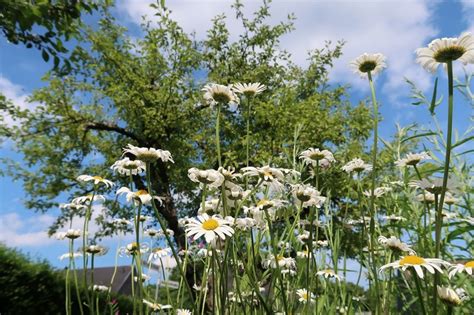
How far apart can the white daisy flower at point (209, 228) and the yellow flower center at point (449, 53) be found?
2.29 feet

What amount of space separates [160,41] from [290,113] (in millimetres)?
4003

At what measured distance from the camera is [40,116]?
11.3m

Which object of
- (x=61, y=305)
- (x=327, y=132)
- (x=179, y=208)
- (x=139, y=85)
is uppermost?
(x=139, y=85)

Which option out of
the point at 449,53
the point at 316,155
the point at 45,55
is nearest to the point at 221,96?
the point at 316,155

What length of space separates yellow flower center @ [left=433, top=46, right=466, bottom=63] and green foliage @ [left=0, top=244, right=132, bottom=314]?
3.82 meters

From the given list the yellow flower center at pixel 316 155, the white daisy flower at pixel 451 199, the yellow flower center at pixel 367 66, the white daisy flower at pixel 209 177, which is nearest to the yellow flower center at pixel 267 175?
the white daisy flower at pixel 209 177

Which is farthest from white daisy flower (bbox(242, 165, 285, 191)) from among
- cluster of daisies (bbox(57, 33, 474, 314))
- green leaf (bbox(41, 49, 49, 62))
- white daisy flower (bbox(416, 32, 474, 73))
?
green leaf (bbox(41, 49, 49, 62))

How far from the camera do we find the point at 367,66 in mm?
1580

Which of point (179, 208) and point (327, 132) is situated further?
point (179, 208)

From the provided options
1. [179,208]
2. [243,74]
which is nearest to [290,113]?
[243,74]

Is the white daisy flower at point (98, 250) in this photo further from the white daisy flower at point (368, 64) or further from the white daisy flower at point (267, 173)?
the white daisy flower at point (368, 64)

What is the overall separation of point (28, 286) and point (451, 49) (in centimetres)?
486

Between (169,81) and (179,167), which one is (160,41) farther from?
(179,167)

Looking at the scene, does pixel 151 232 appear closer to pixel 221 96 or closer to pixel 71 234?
pixel 71 234
